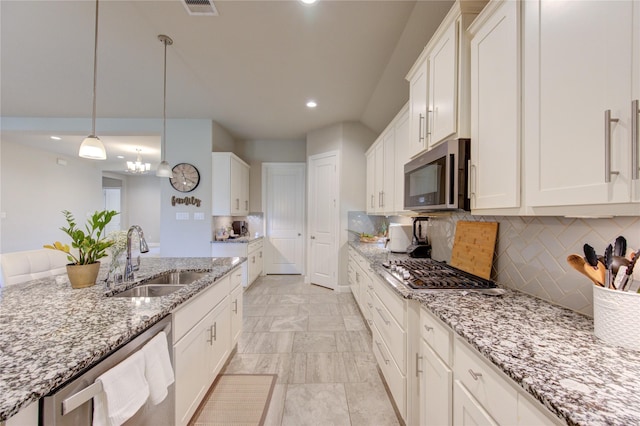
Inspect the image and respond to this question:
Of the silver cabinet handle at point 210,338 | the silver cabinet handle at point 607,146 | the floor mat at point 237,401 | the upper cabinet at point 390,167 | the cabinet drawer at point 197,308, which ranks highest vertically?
the upper cabinet at point 390,167

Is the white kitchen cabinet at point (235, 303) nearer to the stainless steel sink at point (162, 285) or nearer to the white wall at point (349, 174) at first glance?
the stainless steel sink at point (162, 285)

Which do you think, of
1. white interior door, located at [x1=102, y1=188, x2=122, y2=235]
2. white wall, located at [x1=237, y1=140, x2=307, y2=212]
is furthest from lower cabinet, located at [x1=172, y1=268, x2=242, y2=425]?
white interior door, located at [x1=102, y1=188, x2=122, y2=235]

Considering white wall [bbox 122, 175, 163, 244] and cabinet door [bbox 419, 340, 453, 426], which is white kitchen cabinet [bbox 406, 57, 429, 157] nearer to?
cabinet door [bbox 419, 340, 453, 426]

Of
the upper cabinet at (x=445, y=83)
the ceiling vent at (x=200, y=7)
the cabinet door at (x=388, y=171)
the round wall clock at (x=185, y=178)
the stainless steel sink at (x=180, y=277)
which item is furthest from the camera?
the round wall clock at (x=185, y=178)

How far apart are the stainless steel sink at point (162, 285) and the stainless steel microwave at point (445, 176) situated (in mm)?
1669

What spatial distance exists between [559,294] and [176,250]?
453 cm

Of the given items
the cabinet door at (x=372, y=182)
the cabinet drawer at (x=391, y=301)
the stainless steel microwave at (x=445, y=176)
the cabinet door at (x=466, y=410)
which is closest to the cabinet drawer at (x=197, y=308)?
the cabinet drawer at (x=391, y=301)

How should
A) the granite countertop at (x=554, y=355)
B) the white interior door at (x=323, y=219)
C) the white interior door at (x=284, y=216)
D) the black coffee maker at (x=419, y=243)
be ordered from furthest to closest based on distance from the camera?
the white interior door at (x=284, y=216) → the white interior door at (x=323, y=219) → the black coffee maker at (x=419, y=243) → the granite countertop at (x=554, y=355)

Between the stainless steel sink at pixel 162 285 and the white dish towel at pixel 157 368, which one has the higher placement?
the stainless steel sink at pixel 162 285

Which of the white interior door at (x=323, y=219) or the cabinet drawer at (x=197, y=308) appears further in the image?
the white interior door at (x=323, y=219)

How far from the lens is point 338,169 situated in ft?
14.1

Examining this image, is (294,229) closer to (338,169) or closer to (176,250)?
(338,169)

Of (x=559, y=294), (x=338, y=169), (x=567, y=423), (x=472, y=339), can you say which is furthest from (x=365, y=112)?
(x=567, y=423)

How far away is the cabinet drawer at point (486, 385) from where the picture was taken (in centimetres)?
76
